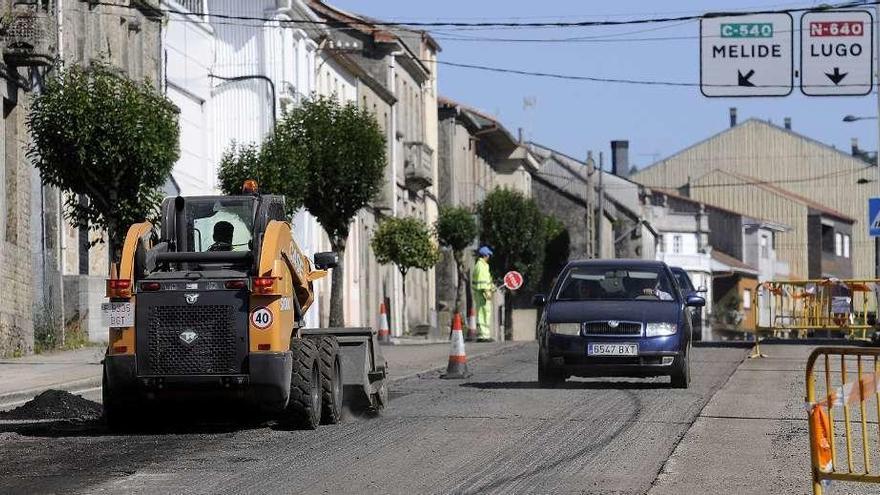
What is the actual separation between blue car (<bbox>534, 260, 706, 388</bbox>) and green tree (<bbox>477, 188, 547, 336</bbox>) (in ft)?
160

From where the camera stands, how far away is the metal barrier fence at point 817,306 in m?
32.1

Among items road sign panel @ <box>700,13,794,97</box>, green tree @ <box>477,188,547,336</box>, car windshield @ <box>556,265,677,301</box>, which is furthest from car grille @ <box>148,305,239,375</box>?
green tree @ <box>477,188,547,336</box>

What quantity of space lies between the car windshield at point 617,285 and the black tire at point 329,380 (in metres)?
6.26

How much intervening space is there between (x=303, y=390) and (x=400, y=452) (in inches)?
82.6

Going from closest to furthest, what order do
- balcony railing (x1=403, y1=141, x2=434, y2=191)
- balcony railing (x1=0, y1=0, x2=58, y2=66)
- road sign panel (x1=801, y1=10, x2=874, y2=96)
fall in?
balcony railing (x1=0, y1=0, x2=58, y2=66) → road sign panel (x1=801, y1=10, x2=874, y2=96) → balcony railing (x1=403, y1=141, x2=434, y2=191)

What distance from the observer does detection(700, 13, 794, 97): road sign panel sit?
1208 inches

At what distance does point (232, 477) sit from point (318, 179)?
94.6 feet

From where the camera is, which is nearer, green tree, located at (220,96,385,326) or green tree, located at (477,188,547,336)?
green tree, located at (220,96,385,326)

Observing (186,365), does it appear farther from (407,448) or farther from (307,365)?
(407,448)

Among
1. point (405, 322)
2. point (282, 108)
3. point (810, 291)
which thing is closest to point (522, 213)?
point (405, 322)

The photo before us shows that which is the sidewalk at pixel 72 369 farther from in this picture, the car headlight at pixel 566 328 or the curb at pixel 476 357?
the car headlight at pixel 566 328

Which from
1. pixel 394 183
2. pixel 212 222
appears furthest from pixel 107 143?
pixel 394 183

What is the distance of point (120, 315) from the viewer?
14.8m

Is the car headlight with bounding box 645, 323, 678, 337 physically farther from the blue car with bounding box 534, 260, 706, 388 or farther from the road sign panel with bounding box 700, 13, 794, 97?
the road sign panel with bounding box 700, 13, 794, 97
